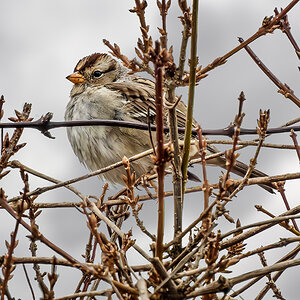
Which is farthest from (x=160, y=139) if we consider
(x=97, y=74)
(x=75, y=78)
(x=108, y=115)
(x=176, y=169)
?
(x=97, y=74)

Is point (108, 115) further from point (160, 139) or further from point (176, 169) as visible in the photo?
point (160, 139)

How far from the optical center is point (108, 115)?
3.80 metres

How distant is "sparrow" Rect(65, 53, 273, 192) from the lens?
3637 mm

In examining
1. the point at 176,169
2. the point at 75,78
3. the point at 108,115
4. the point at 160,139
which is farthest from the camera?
the point at 75,78

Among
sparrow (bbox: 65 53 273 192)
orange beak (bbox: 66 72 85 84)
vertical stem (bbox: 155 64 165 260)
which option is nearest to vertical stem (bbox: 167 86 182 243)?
vertical stem (bbox: 155 64 165 260)

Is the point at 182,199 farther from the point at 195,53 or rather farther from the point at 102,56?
the point at 102,56

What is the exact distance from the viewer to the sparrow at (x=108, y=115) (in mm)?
3637

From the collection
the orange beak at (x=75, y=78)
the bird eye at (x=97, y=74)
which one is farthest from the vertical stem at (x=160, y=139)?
the bird eye at (x=97, y=74)

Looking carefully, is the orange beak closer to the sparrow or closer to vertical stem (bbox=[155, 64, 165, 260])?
the sparrow

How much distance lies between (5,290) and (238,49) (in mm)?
1085

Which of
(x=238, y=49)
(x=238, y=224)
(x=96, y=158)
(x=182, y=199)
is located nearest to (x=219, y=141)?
(x=238, y=224)

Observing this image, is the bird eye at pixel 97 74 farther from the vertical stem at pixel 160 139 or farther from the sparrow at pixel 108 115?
the vertical stem at pixel 160 139

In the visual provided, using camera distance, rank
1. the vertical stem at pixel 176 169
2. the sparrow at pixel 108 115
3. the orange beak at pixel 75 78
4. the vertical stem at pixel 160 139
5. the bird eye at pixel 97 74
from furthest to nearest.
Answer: the bird eye at pixel 97 74
the orange beak at pixel 75 78
the sparrow at pixel 108 115
the vertical stem at pixel 176 169
the vertical stem at pixel 160 139

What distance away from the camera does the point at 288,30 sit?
2623 millimetres
